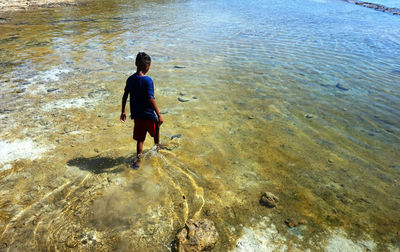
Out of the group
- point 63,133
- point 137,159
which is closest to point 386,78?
point 137,159

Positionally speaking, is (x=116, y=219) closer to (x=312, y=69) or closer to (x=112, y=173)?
(x=112, y=173)

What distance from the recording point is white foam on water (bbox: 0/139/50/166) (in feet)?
13.6

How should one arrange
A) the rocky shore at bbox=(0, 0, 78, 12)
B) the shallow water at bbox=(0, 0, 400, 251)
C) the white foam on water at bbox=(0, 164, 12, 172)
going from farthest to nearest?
1. the rocky shore at bbox=(0, 0, 78, 12)
2. the white foam on water at bbox=(0, 164, 12, 172)
3. the shallow water at bbox=(0, 0, 400, 251)

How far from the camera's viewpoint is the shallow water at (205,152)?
3.13 m

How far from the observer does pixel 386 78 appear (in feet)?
28.2

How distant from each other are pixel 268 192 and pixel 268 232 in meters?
0.69

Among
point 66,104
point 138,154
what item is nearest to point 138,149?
point 138,154

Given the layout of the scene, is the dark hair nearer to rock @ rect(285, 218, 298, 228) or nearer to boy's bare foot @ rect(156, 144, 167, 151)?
boy's bare foot @ rect(156, 144, 167, 151)

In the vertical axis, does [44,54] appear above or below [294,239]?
above

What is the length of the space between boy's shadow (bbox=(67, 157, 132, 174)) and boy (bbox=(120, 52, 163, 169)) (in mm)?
296

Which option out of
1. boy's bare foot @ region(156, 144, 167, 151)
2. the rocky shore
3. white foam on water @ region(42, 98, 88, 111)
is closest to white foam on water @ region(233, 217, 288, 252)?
boy's bare foot @ region(156, 144, 167, 151)

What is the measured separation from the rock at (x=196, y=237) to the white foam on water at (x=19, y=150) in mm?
3192

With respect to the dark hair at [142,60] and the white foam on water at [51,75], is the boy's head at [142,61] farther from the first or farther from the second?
the white foam on water at [51,75]

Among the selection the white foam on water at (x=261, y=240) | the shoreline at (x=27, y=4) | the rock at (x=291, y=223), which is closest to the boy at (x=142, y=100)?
the white foam on water at (x=261, y=240)
